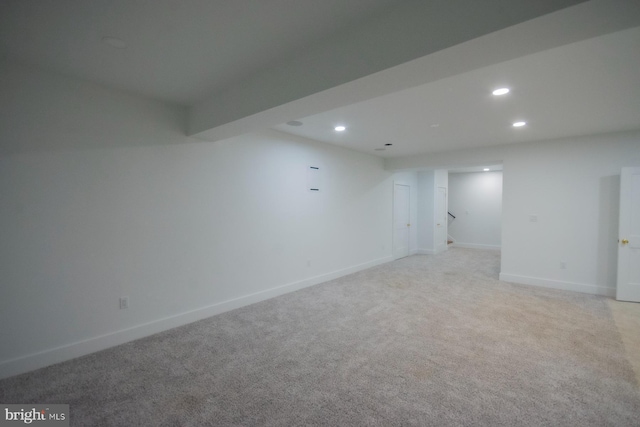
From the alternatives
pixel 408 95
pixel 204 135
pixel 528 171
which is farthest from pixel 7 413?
pixel 528 171

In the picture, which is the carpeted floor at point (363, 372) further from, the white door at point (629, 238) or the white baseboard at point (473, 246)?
the white baseboard at point (473, 246)

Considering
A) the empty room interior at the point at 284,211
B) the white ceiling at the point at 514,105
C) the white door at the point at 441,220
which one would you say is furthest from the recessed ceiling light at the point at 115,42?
the white door at the point at 441,220

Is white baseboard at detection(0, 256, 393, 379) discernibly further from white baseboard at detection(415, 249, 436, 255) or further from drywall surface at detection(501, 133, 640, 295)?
white baseboard at detection(415, 249, 436, 255)

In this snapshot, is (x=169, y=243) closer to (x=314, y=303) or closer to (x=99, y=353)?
(x=99, y=353)

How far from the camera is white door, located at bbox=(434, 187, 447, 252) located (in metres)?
8.38

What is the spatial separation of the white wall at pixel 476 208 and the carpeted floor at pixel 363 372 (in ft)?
18.1

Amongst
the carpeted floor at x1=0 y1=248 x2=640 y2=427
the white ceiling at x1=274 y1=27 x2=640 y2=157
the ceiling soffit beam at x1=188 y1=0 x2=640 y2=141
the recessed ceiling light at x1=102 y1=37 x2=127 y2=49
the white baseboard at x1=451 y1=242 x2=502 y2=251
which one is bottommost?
the carpeted floor at x1=0 y1=248 x2=640 y2=427

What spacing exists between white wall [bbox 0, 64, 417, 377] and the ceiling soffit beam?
4.37ft

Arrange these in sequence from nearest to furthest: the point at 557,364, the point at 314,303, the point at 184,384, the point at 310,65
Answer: the point at 310,65 → the point at 184,384 → the point at 557,364 → the point at 314,303

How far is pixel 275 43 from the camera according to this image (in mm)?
2072

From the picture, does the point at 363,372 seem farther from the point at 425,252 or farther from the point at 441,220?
the point at 441,220

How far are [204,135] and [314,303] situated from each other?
2.70 m

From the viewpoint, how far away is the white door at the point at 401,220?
291 inches

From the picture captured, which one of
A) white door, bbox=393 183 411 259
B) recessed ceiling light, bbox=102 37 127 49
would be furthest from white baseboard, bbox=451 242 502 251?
recessed ceiling light, bbox=102 37 127 49
